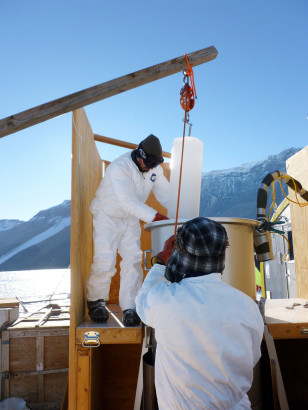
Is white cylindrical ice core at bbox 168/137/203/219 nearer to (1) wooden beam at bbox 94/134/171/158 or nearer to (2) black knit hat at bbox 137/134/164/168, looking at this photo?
(2) black knit hat at bbox 137/134/164/168

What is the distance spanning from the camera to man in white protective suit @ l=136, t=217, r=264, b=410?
1.17 meters

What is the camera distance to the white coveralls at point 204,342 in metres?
1.17

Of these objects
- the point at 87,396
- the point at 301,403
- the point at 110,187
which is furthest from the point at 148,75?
the point at 301,403

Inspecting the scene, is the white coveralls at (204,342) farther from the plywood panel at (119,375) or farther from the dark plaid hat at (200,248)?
the plywood panel at (119,375)

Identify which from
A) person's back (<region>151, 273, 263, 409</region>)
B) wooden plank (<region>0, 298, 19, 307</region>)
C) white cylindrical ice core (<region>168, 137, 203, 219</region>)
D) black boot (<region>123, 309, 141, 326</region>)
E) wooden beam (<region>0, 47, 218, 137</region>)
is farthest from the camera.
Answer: wooden plank (<region>0, 298, 19, 307</region>)

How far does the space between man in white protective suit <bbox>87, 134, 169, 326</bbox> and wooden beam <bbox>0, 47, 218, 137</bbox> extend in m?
0.49

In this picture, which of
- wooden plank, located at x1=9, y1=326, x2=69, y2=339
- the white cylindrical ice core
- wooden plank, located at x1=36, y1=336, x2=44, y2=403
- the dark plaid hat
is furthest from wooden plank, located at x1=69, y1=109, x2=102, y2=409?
wooden plank, located at x1=36, y1=336, x2=44, y2=403

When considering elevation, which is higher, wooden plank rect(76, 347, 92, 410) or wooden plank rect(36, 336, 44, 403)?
wooden plank rect(76, 347, 92, 410)

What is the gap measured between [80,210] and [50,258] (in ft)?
321

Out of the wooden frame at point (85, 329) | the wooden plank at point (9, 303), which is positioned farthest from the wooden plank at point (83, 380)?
the wooden plank at point (9, 303)

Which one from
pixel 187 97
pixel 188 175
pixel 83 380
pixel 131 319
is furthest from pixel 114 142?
pixel 83 380

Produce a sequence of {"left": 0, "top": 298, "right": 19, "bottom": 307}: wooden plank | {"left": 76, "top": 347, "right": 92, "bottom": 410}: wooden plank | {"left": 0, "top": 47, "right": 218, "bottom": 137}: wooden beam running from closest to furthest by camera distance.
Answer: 1. {"left": 0, "top": 47, "right": 218, "bottom": 137}: wooden beam
2. {"left": 76, "top": 347, "right": 92, "bottom": 410}: wooden plank
3. {"left": 0, "top": 298, "right": 19, "bottom": 307}: wooden plank

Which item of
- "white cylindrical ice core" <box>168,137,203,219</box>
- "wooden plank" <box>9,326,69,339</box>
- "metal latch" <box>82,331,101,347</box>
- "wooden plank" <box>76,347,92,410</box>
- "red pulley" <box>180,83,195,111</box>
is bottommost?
"wooden plank" <box>9,326,69,339</box>

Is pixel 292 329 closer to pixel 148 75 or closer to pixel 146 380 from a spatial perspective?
pixel 146 380
